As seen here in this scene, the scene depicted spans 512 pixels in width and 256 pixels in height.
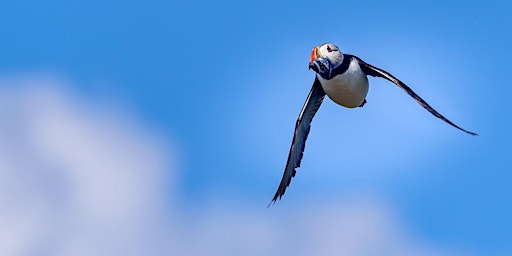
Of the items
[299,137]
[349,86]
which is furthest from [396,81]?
[299,137]

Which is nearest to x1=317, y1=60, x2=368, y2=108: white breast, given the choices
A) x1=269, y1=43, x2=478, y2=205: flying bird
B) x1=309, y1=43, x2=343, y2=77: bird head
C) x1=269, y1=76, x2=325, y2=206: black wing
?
x1=269, y1=43, x2=478, y2=205: flying bird

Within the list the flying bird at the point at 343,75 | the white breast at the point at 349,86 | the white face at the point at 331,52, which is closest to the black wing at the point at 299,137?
the flying bird at the point at 343,75

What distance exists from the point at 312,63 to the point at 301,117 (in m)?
5.17

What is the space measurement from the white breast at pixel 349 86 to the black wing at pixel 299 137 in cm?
319

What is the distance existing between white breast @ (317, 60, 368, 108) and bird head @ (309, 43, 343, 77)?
16.6 inches

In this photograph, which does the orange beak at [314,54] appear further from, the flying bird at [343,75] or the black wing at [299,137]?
the black wing at [299,137]

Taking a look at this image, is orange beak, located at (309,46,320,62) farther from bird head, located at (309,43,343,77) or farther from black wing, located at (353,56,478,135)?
black wing, located at (353,56,478,135)

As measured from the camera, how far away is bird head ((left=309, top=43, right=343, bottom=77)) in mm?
30688

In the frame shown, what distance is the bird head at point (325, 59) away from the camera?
101 feet

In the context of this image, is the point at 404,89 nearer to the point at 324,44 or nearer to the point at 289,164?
the point at 324,44

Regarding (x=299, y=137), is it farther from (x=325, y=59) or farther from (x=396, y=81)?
(x=396, y=81)

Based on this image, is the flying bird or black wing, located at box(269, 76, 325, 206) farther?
black wing, located at box(269, 76, 325, 206)

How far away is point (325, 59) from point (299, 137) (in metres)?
5.90

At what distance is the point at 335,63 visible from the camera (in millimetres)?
30750
